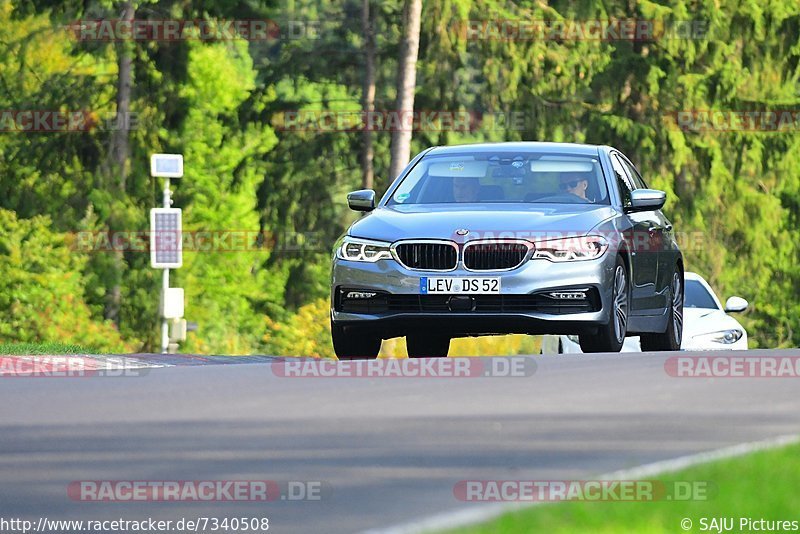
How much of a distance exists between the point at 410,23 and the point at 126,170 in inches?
370

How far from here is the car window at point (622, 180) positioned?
55.3 ft

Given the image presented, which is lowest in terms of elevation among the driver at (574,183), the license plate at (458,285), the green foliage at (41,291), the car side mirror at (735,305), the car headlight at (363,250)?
the green foliage at (41,291)

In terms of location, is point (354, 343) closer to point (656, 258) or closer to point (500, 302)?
point (500, 302)

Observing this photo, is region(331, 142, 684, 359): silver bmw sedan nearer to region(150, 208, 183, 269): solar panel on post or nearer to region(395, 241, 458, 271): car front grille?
region(395, 241, 458, 271): car front grille

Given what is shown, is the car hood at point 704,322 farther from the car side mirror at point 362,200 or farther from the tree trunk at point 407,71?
the tree trunk at point 407,71

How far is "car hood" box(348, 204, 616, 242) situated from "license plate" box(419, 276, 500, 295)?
32 centimetres

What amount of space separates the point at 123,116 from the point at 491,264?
31911mm

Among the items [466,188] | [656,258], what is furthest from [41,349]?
[656,258]

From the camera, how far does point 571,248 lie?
15.2 metres

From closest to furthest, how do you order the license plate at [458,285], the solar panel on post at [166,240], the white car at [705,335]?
the license plate at [458,285]
the white car at [705,335]
the solar panel on post at [166,240]

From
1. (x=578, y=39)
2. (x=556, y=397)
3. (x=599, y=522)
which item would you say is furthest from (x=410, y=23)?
(x=599, y=522)

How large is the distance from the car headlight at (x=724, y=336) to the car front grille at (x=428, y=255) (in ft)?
22.1

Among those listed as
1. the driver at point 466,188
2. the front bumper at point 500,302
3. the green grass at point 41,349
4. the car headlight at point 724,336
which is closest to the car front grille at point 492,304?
the front bumper at point 500,302

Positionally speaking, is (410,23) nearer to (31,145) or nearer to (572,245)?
(31,145)
